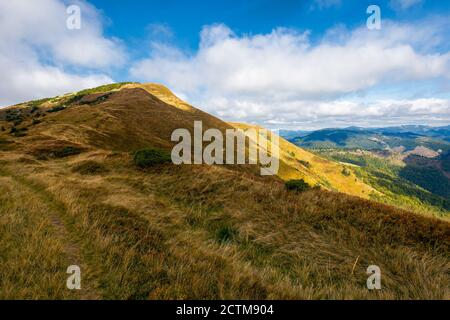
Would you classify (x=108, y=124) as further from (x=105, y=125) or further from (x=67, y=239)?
(x=67, y=239)

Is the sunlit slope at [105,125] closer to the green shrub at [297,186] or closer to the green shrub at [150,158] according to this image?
the green shrub at [150,158]

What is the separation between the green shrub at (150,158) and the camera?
18.9 meters

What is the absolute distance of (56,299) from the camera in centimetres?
429

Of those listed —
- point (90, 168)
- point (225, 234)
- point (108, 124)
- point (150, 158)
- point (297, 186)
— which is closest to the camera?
point (225, 234)

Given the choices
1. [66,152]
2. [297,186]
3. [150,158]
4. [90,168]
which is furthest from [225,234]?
[66,152]

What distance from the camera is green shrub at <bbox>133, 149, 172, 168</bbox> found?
62.1 feet

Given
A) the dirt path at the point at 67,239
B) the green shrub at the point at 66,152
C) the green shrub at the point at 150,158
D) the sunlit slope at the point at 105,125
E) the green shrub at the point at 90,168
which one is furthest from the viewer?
the sunlit slope at the point at 105,125

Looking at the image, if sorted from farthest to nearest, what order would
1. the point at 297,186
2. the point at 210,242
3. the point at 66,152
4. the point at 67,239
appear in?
the point at 66,152 < the point at 297,186 < the point at 210,242 < the point at 67,239

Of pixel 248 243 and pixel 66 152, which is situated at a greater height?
pixel 66 152

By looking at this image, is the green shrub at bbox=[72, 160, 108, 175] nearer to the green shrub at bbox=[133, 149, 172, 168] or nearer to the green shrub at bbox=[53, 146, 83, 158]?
the green shrub at bbox=[133, 149, 172, 168]

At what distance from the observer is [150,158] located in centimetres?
1928

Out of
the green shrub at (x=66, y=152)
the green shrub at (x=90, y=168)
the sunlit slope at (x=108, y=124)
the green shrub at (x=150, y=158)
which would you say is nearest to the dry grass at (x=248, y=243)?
the green shrub at (x=150, y=158)

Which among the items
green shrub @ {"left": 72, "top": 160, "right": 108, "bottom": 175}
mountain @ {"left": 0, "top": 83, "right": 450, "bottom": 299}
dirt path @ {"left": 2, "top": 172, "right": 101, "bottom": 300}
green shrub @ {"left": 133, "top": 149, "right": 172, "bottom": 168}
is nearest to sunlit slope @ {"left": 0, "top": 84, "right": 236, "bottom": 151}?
green shrub @ {"left": 72, "top": 160, "right": 108, "bottom": 175}
